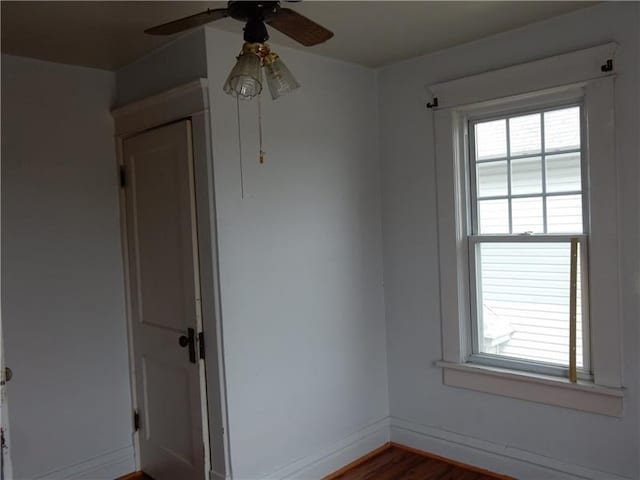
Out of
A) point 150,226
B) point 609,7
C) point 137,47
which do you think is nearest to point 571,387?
point 609,7

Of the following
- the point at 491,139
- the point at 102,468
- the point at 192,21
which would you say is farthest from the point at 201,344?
the point at 491,139

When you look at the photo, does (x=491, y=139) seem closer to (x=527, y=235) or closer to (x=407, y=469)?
(x=527, y=235)

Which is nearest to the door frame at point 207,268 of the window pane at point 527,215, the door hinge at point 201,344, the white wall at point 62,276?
the door hinge at point 201,344

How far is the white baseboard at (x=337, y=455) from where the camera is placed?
Result: 2.94 m

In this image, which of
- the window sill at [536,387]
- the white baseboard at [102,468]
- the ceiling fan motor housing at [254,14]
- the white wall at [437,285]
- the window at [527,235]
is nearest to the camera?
the ceiling fan motor housing at [254,14]

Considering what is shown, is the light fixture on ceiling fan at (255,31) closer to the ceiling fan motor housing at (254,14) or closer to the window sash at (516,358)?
the ceiling fan motor housing at (254,14)

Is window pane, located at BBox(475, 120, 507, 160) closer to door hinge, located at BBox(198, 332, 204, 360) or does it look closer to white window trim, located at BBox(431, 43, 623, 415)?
white window trim, located at BBox(431, 43, 623, 415)

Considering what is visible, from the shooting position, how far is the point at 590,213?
2.64 metres

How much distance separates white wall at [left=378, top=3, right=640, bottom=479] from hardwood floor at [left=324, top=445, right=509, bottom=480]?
77 mm

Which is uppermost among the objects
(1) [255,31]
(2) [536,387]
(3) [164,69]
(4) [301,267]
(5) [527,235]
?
(3) [164,69]

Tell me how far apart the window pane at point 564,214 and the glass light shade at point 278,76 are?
1684mm

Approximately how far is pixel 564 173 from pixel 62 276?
109 inches

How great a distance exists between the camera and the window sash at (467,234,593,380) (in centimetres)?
271

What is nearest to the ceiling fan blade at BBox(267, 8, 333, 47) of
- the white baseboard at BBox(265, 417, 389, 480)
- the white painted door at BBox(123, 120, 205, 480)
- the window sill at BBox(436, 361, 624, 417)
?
the white painted door at BBox(123, 120, 205, 480)
